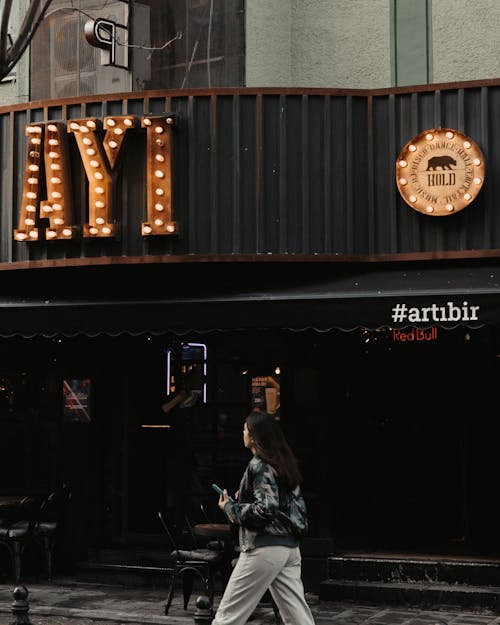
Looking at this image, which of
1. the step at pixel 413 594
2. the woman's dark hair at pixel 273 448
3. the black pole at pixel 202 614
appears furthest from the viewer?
the step at pixel 413 594

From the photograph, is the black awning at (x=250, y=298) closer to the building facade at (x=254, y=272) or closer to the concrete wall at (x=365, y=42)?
the building facade at (x=254, y=272)

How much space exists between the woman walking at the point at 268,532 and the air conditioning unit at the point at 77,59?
20.0ft

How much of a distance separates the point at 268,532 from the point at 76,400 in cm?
597

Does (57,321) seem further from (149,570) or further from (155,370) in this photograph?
(149,570)

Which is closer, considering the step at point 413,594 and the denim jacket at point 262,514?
the denim jacket at point 262,514

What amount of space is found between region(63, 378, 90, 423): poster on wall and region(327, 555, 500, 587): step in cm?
337

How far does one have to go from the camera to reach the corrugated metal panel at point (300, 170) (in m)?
11.8

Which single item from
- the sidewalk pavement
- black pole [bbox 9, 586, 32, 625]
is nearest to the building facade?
the sidewalk pavement

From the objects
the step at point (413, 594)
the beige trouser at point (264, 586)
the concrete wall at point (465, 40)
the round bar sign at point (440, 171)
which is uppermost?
the concrete wall at point (465, 40)

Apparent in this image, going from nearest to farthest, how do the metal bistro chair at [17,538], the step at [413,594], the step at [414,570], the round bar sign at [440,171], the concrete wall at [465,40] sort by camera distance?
the round bar sign at [440,171] → the step at [413,594] → the step at [414,570] → the concrete wall at [465,40] → the metal bistro chair at [17,538]

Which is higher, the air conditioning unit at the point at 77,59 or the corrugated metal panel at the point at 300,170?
the air conditioning unit at the point at 77,59

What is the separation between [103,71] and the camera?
13.9 m

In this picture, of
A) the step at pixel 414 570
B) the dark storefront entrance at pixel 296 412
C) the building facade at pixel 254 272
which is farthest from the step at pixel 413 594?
the dark storefront entrance at pixel 296 412

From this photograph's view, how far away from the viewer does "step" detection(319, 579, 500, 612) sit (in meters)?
11.9
